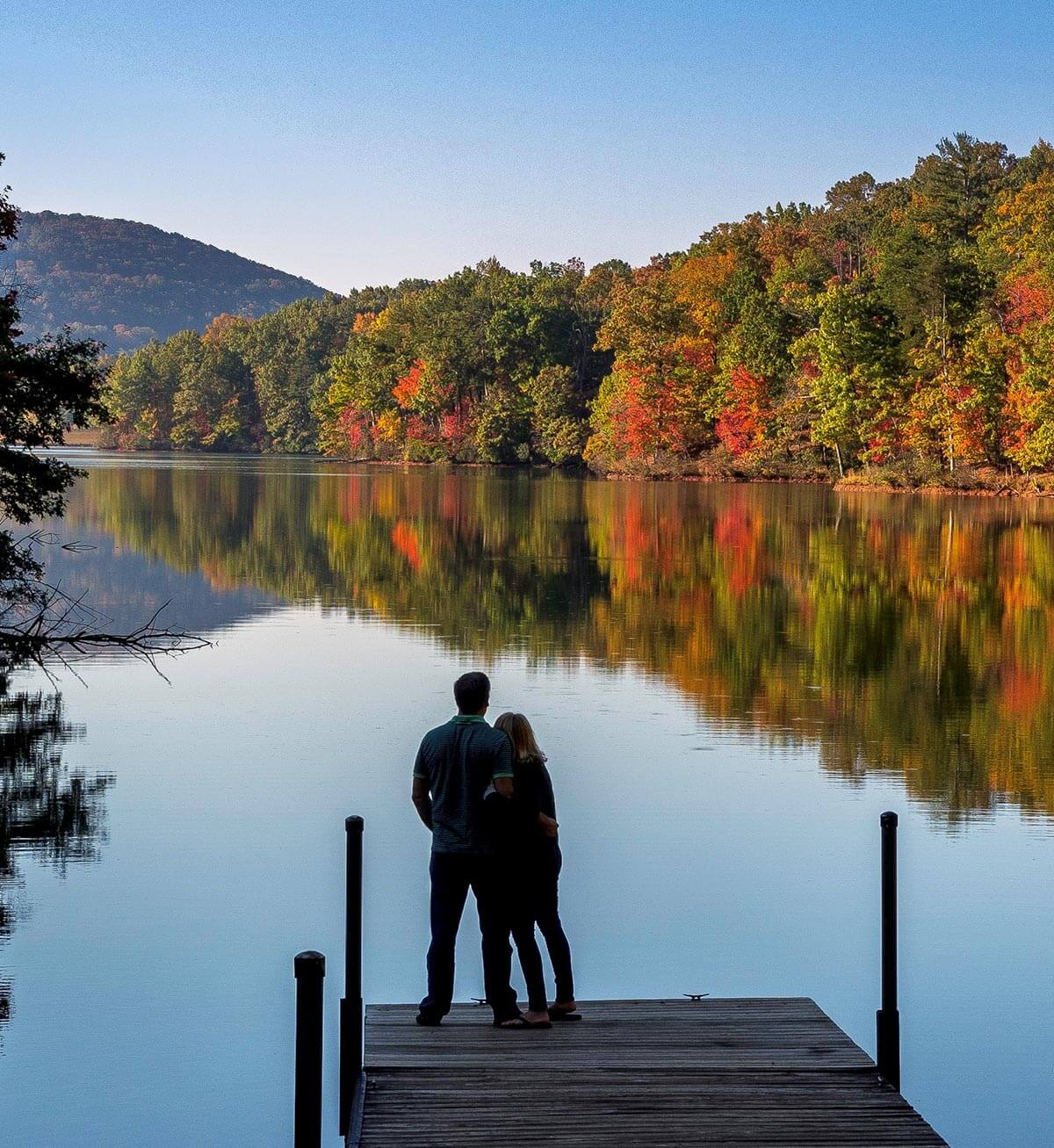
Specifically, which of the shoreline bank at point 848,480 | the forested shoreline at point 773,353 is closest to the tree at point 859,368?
the forested shoreline at point 773,353

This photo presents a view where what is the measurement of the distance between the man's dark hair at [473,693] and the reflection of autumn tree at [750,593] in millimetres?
7573

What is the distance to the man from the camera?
24.8 ft

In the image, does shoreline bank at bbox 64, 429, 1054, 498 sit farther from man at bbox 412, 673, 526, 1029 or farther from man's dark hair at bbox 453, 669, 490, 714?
man's dark hair at bbox 453, 669, 490, 714

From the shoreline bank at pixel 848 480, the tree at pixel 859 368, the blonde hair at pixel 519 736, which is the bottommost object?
the blonde hair at pixel 519 736

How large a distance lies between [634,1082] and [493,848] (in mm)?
1246

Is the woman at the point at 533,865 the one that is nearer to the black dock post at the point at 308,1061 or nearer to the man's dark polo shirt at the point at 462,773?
the man's dark polo shirt at the point at 462,773

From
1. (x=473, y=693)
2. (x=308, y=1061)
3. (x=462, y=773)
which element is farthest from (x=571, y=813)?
(x=308, y=1061)

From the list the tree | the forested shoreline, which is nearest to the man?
the forested shoreline

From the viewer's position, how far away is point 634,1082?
7.04 meters

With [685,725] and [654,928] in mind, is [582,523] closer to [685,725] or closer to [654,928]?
[685,725]

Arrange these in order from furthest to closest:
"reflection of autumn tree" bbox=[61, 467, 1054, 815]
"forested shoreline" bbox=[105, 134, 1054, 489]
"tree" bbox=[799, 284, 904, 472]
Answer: "tree" bbox=[799, 284, 904, 472], "forested shoreline" bbox=[105, 134, 1054, 489], "reflection of autumn tree" bbox=[61, 467, 1054, 815]

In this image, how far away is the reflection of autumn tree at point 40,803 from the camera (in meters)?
12.0

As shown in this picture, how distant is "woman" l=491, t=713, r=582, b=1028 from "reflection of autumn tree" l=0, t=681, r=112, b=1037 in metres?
3.12

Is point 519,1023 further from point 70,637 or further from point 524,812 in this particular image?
point 70,637
